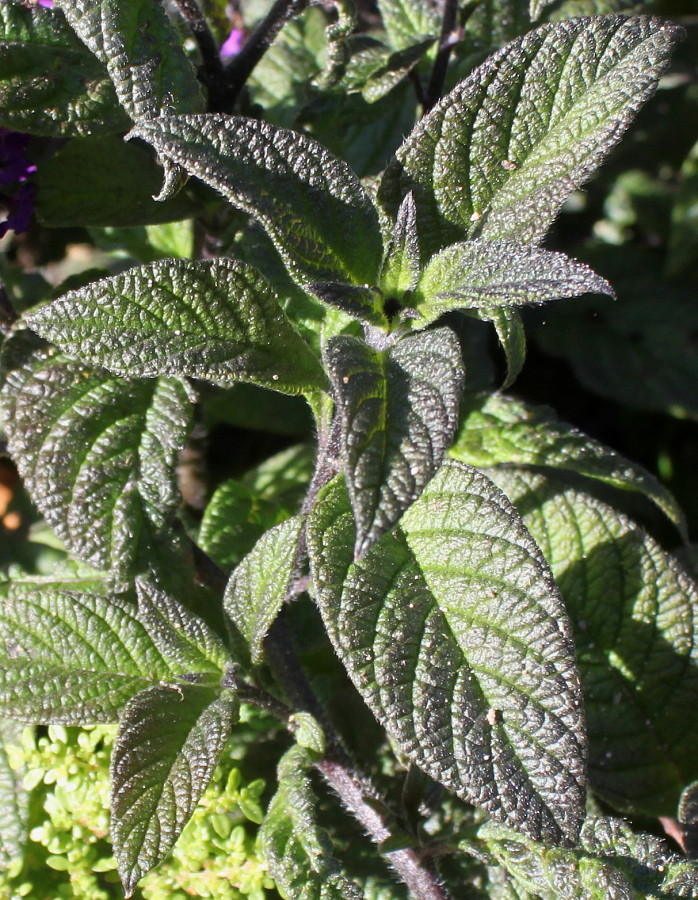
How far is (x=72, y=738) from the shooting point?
4.49 feet

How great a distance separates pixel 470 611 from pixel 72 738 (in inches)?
28.3

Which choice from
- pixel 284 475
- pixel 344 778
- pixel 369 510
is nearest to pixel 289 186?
pixel 369 510

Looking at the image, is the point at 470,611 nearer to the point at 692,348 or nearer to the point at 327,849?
the point at 327,849

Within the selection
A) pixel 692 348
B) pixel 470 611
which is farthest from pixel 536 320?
pixel 470 611

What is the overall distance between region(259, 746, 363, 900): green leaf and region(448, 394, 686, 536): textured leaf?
55 cm

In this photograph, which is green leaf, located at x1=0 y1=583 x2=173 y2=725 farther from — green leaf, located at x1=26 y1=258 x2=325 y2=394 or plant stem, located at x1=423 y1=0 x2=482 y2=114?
plant stem, located at x1=423 y1=0 x2=482 y2=114

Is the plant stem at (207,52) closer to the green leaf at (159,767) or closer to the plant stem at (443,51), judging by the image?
the plant stem at (443,51)

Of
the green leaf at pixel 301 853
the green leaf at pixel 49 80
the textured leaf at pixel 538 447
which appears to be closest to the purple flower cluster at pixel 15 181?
the green leaf at pixel 49 80

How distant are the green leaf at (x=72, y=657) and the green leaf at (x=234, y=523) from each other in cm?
25

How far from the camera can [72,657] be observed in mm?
1195

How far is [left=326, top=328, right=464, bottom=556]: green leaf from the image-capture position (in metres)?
0.75

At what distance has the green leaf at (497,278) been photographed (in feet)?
2.71

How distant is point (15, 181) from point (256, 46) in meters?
0.41

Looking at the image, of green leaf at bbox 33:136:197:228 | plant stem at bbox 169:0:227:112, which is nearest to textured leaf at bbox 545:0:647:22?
plant stem at bbox 169:0:227:112
